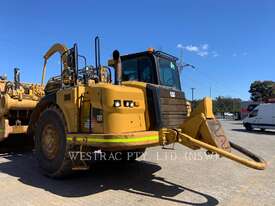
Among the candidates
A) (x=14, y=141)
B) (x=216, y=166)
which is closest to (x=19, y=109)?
(x=14, y=141)

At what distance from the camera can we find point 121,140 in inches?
211

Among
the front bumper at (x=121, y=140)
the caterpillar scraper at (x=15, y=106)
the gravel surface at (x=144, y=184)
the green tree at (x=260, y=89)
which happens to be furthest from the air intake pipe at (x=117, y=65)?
the green tree at (x=260, y=89)

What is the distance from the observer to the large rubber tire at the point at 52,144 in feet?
21.1

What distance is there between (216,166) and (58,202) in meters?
4.40

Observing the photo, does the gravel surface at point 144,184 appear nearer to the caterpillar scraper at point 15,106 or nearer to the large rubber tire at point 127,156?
→ the large rubber tire at point 127,156

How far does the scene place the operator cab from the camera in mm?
6843

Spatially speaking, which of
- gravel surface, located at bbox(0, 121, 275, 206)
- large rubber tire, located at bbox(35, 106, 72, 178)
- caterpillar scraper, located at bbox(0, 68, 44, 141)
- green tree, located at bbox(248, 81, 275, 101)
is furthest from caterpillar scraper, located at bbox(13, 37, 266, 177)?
green tree, located at bbox(248, 81, 275, 101)

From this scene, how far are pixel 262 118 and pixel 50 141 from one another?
18.7 metres

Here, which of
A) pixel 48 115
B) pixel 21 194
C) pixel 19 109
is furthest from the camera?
pixel 19 109

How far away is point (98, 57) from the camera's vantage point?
616cm

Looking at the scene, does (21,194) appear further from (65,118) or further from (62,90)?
(62,90)

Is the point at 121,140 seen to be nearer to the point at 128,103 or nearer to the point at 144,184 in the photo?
the point at 128,103

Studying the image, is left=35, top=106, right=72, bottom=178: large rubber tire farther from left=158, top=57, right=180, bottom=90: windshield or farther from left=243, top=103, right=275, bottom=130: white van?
left=243, top=103, right=275, bottom=130: white van

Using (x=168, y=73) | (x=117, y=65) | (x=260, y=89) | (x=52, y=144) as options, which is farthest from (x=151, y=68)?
(x=260, y=89)
